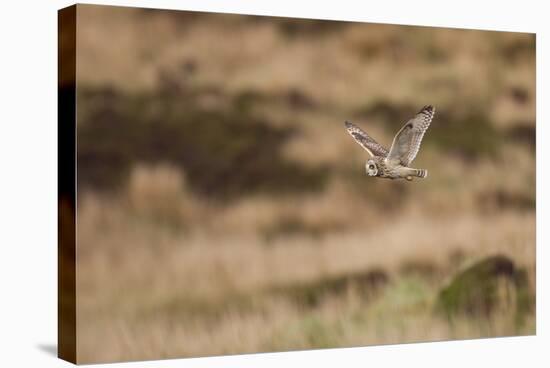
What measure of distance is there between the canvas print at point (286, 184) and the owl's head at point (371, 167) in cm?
2

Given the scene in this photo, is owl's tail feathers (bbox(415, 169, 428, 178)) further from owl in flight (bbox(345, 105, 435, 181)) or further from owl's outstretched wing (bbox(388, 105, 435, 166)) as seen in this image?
owl's outstretched wing (bbox(388, 105, 435, 166))

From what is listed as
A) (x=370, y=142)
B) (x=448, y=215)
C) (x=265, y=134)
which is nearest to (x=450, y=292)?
(x=448, y=215)

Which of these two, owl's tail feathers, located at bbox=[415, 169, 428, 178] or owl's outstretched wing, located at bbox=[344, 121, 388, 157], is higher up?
owl's outstretched wing, located at bbox=[344, 121, 388, 157]

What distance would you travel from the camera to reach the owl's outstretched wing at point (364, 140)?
36.3 feet

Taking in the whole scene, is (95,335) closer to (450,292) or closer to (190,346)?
(190,346)

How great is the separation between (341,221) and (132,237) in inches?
75.1

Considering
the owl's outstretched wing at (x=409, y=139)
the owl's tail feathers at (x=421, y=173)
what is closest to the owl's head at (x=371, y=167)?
the owl's outstretched wing at (x=409, y=139)

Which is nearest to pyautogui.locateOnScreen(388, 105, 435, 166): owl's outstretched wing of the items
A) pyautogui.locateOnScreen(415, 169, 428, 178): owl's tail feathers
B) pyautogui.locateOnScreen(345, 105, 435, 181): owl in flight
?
pyautogui.locateOnScreen(345, 105, 435, 181): owl in flight

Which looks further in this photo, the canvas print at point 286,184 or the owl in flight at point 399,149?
the owl in flight at point 399,149

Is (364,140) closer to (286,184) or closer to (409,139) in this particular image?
(409,139)

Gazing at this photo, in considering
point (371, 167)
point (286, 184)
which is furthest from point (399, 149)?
point (286, 184)

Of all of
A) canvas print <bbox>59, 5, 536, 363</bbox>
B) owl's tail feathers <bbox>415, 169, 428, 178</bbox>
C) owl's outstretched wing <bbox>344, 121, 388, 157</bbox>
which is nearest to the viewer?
canvas print <bbox>59, 5, 536, 363</bbox>

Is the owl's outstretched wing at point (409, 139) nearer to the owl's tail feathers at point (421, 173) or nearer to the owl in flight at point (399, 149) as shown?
the owl in flight at point (399, 149)

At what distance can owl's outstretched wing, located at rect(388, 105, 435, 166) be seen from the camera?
1115cm
